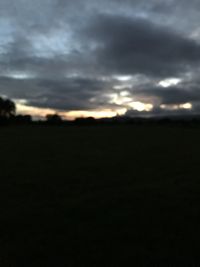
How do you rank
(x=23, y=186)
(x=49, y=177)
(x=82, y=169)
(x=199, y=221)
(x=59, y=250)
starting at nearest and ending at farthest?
(x=59, y=250) → (x=199, y=221) → (x=23, y=186) → (x=49, y=177) → (x=82, y=169)

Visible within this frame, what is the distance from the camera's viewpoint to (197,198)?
11492 mm

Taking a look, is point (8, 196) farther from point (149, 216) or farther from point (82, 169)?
point (82, 169)

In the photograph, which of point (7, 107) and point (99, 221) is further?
point (7, 107)

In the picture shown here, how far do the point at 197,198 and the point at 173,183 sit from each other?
3.04m

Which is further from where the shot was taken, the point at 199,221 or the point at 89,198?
the point at 89,198

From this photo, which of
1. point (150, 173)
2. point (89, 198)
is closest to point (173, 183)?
point (150, 173)

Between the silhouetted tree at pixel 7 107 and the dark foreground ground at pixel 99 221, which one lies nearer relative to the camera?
the dark foreground ground at pixel 99 221

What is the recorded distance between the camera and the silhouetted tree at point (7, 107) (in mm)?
123250

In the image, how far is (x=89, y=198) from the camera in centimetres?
1147

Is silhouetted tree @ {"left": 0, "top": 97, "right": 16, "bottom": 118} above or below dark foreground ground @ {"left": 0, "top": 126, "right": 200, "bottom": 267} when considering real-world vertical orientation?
above

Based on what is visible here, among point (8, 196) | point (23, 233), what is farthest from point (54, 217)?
point (8, 196)

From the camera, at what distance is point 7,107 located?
414ft

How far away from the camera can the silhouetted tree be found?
123 m

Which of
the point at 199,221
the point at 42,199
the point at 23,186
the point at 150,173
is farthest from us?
the point at 150,173
